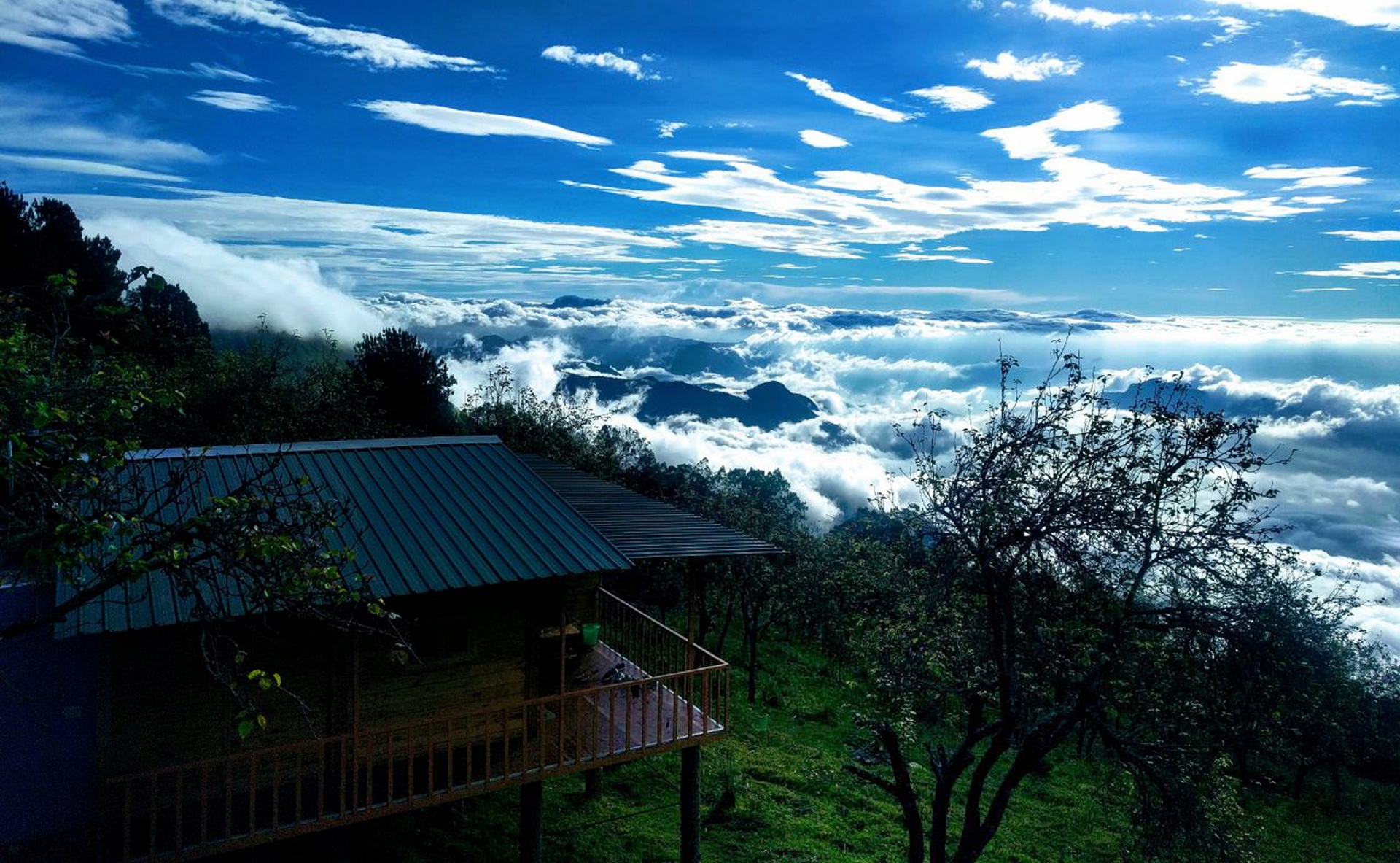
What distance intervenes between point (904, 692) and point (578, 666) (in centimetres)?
645

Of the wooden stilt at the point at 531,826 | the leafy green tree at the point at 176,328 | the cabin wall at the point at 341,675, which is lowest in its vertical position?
the wooden stilt at the point at 531,826

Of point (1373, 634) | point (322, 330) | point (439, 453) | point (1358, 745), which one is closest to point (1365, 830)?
point (1358, 745)

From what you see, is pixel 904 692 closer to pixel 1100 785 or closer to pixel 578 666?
pixel 578 666

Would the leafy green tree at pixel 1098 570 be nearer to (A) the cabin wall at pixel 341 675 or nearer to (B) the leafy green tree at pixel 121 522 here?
(A) the cabin wall at pixel 341 675

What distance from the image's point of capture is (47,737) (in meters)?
10.4

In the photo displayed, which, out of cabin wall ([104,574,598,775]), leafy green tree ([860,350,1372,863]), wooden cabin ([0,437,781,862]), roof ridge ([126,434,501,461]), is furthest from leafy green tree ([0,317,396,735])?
leafy green tree ([860,350,1372,863])

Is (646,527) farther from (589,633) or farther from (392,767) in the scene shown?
(392,767)

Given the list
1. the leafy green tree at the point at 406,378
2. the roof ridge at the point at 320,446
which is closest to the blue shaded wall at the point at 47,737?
the roof ridge at the point at 320,446

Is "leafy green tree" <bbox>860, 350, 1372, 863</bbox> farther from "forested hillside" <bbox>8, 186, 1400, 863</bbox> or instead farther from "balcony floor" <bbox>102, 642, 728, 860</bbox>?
"balcony floor" <bbox>102, 642, 728, 860</bbox>

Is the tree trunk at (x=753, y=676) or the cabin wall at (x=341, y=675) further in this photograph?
the tree trunk at (x=753, y=676)

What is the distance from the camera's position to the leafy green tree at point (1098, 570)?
1027 centimetres

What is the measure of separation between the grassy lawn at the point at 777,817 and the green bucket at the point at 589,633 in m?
3.86

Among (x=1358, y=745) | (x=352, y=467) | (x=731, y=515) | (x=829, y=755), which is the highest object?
(x=352, y=467)

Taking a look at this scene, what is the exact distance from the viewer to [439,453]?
51.9 ft
